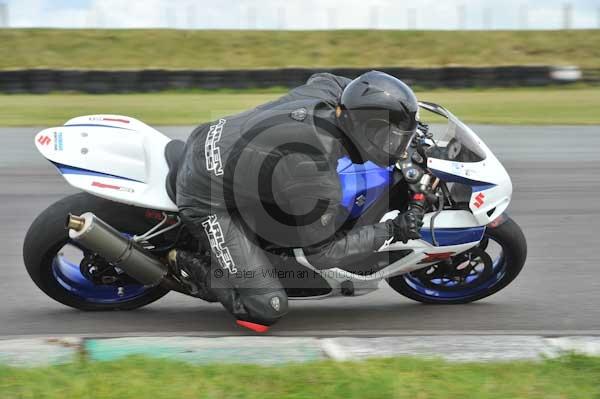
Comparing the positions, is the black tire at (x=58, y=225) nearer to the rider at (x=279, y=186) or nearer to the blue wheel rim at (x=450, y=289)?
the rider at (x=279, y=186)

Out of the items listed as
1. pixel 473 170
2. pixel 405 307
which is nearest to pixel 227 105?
pixel 405 307

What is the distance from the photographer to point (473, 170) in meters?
4.75

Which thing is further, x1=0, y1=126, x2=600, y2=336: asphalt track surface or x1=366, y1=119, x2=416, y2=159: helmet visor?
x1=0, y1=126, x2=600, y2=336: asphalt track surface

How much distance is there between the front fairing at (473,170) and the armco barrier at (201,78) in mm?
13208

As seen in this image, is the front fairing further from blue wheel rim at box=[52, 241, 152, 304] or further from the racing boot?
blue wheel rim at box=[52, 241, 152, 304]

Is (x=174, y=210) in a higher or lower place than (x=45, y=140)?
lower

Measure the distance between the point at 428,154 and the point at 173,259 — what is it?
1.44 m

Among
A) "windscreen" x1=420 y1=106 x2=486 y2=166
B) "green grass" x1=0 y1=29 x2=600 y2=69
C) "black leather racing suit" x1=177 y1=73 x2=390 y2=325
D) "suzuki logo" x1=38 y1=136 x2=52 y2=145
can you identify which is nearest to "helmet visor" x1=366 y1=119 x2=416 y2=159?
"black leather racing suit" x1=177 y1=73 x2=390 y2=325

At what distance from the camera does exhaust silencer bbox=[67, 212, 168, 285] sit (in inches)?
181

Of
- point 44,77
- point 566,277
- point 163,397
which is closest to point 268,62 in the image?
point 44,77

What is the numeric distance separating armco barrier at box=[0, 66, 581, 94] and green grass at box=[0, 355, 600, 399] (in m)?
14.2

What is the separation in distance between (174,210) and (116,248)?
0.35 metres

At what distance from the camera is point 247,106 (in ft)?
52.3

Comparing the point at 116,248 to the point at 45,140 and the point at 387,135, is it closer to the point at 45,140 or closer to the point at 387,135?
the point at 45,140
